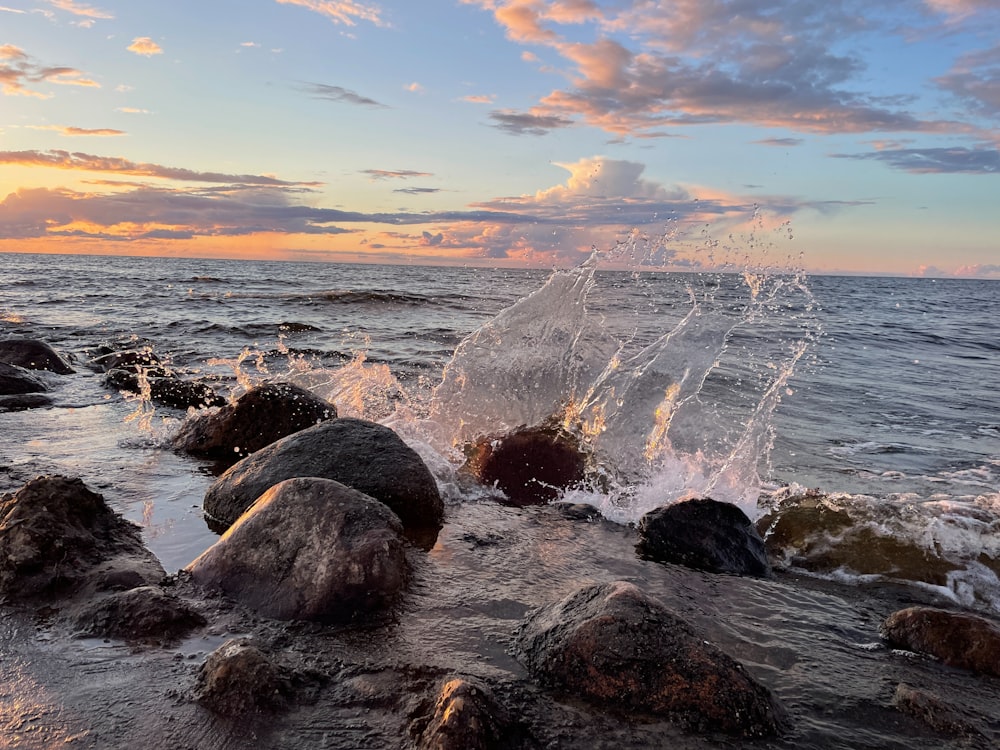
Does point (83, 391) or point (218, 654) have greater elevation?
point (218, 654)

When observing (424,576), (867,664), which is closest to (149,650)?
(424,576)

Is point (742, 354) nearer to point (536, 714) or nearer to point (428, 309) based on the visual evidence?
point (428, 309)

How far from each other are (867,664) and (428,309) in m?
24.0

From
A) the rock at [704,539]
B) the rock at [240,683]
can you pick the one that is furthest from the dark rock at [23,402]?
the rock at [704,539]

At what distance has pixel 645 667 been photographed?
10.3 ft

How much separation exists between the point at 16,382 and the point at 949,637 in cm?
1064

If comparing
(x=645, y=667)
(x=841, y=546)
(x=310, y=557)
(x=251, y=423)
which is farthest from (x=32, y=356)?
(x=841, y=546)

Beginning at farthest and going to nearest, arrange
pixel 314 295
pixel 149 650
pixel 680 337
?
pixel 314 295 < pixel 680 337 < pixel 149 650

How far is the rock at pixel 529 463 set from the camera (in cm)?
644

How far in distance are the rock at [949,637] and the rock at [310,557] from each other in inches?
110

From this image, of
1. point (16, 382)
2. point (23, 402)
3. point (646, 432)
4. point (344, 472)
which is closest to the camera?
point (344, 472)

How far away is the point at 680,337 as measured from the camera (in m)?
8.56

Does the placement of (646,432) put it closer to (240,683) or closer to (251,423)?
(251,423)

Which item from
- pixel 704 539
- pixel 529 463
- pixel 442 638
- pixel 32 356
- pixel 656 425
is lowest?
pixel 32 356
